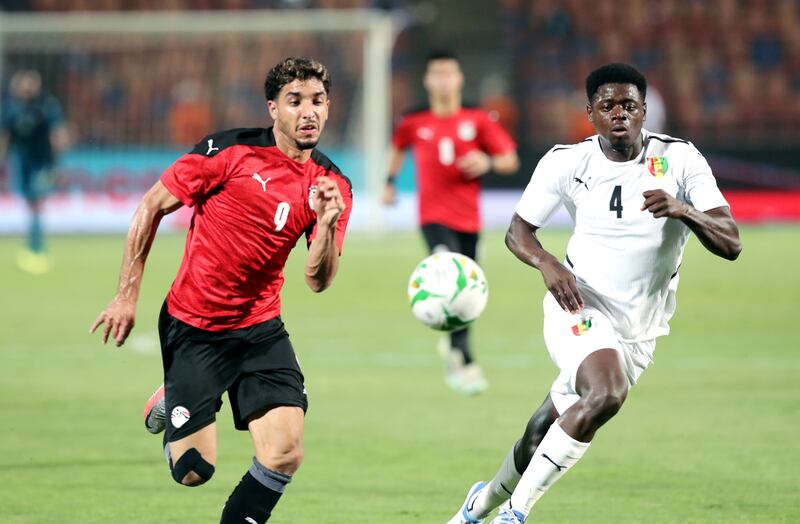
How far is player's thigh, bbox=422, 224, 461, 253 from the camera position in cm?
1171

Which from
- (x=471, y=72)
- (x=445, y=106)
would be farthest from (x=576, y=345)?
(x=471, y=72)

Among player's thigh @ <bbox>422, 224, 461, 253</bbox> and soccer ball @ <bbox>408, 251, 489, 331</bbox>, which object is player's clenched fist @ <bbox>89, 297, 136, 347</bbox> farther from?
player's thigh @ <bbox>422, 224, 461, 253</bbox>

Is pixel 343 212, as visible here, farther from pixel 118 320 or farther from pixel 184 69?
pixel 184 69

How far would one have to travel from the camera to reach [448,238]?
1173 cm

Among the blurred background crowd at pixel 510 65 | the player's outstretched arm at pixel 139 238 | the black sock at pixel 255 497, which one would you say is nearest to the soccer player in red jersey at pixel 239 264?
the player's outstretched arm at pixel 139 238

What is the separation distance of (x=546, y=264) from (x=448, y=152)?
6028 mm

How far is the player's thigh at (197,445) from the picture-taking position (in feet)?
19.7

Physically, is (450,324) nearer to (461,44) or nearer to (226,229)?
(226,229)

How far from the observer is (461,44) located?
97.7 feet

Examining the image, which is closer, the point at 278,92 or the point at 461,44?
the point at 278,92

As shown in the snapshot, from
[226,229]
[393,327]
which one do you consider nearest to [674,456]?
[226,229]

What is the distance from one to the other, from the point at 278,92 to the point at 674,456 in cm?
371

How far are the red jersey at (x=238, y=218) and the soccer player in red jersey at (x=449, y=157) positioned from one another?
5219 millimetres

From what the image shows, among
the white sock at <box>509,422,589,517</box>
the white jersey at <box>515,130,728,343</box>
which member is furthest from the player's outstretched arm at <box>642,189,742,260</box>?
the white sock at <box>509,422,589,517</box>
